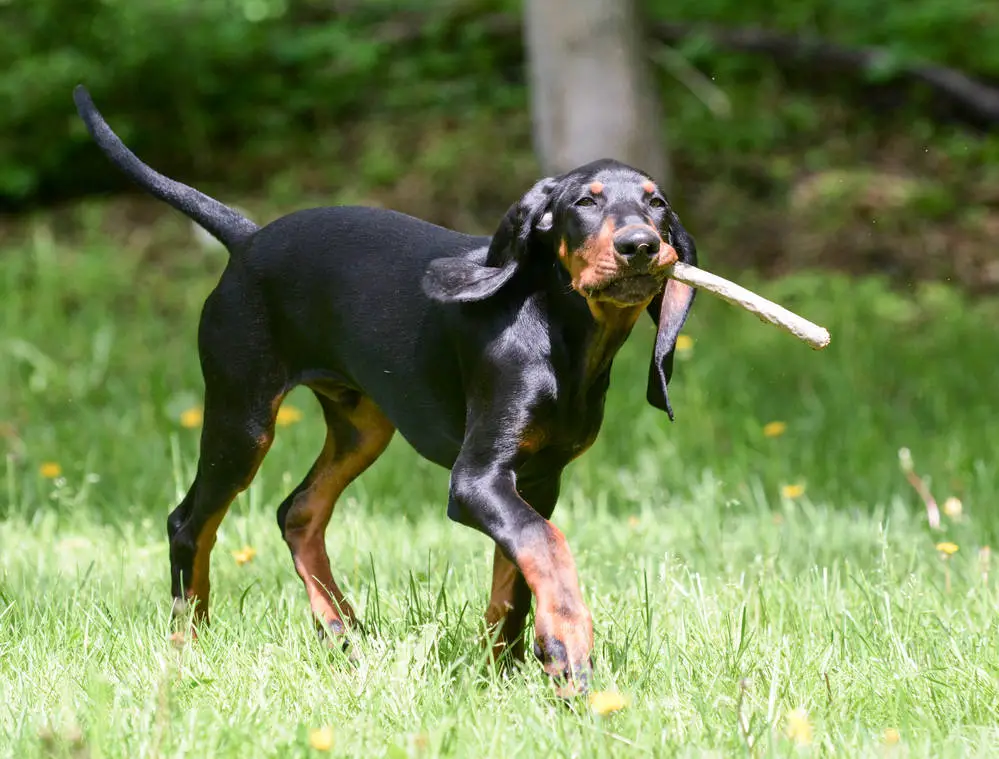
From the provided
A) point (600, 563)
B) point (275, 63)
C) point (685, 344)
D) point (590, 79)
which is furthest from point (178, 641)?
point (275, 63)

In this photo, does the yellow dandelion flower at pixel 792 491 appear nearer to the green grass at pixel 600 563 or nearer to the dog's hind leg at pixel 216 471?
the green grass at pixel 600 563

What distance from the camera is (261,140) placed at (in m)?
11.0

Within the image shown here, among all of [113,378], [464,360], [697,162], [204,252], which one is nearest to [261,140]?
[204,252]

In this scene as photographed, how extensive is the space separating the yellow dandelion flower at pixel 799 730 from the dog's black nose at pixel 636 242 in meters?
0.98

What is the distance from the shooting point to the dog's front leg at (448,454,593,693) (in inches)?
111

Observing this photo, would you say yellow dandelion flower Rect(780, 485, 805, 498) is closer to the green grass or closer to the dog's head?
the green grass

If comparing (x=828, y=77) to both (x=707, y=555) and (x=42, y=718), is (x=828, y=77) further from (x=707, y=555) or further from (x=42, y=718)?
(x=42, y=718)

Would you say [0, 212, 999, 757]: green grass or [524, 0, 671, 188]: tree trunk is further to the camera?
[524, 0, 671, 188]: tree trunk

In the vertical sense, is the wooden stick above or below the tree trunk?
above

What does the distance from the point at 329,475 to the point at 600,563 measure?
0.94 meters

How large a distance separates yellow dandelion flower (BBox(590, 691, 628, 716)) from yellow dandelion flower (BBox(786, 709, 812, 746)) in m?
0.31

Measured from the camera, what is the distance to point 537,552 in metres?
2.93

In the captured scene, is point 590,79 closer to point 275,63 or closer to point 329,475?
point 275,63

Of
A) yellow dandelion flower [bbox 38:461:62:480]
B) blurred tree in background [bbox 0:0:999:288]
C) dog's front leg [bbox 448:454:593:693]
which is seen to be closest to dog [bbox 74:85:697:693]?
dog's front leg [bbox 448:454:593:693]
